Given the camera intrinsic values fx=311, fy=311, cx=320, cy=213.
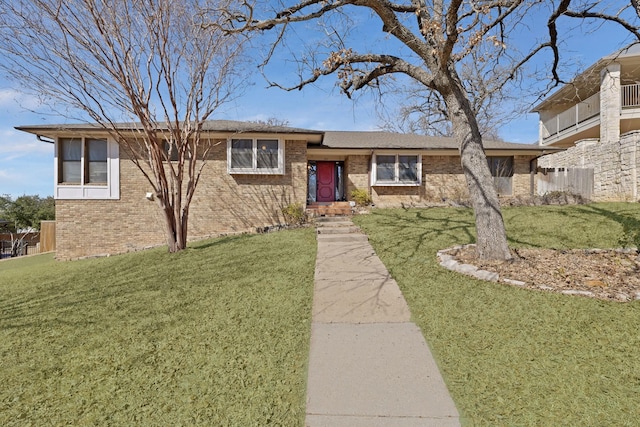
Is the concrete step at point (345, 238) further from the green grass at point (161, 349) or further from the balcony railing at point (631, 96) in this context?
the balcony railing at point (631, 96)

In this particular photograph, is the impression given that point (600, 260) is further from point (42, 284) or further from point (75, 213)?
point (75, 213)

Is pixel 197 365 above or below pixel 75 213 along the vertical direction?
below

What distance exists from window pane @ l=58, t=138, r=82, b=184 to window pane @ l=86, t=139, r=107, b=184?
340mm

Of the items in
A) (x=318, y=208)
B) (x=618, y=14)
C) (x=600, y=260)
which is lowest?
(x=600, y=260)

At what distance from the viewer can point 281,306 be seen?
419 centimetres

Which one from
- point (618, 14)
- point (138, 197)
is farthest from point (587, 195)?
point (138, 197)

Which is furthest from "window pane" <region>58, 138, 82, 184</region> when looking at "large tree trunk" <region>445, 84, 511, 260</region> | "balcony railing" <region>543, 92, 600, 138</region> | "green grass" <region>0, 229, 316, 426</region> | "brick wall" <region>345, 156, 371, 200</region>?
"balcony railing" <region>543, 92, 600, 138</region>

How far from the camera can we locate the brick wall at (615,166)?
12.1m

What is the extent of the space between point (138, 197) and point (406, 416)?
503 inches

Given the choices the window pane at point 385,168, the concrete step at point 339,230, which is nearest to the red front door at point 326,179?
the window pane at point 385,168

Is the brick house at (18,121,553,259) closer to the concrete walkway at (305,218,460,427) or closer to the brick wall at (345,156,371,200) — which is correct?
the brick wall at (345,156,371,200)

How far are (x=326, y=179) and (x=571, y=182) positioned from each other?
11.0 m

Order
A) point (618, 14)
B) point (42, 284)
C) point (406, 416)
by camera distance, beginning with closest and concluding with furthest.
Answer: point (406, 416), point (618, 14), point (42, 284)

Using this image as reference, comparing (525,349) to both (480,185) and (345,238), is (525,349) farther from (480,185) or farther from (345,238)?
(345,238)
